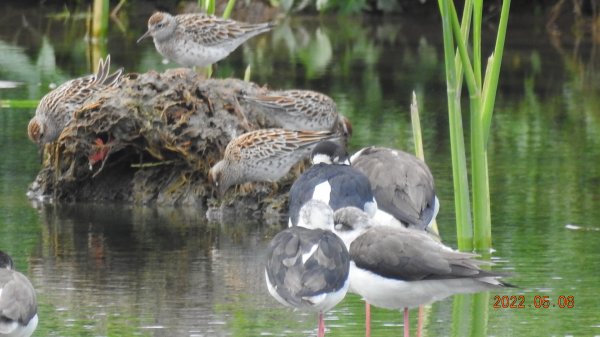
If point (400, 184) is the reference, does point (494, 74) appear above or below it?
above

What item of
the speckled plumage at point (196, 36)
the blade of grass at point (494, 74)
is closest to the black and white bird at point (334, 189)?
the blade of grass at point (494, 74)

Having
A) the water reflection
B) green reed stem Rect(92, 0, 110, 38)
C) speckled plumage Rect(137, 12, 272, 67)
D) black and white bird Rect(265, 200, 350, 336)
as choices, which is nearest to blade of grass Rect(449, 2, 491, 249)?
the water reflection

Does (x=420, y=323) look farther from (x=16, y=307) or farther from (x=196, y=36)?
(x=196, y=36)

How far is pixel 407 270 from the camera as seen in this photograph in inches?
316

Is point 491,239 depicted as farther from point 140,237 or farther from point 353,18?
point 353,18

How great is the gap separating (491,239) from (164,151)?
3385 mm

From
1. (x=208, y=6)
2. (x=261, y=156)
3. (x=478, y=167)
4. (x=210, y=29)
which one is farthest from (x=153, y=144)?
(x=478, y=167)

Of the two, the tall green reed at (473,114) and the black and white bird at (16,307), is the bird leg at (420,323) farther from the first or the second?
the black and white bird at (16,307)

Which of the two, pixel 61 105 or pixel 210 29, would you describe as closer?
pixel 61 105

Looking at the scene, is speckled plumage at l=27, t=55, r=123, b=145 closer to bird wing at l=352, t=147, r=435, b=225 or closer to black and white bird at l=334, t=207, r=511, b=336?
bird wing at l=352, t=147, r=435, b=225

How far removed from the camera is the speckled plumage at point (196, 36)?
15367mm

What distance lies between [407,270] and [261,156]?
15.1 feet

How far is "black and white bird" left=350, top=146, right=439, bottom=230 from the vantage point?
965cm

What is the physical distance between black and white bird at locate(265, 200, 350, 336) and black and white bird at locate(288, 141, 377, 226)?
1048 mm
